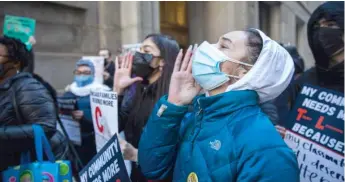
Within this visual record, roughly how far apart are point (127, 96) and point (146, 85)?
6.5 inches

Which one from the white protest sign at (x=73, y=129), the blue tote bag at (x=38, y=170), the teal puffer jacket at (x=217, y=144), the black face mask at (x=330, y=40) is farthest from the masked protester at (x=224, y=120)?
the white protest sign at (x=73, y=129)

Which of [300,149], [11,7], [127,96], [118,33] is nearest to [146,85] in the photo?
[127,96]

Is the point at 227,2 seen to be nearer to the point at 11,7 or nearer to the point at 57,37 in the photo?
the point at 57,37

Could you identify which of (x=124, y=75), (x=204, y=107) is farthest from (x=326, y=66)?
(x=204, y=107)

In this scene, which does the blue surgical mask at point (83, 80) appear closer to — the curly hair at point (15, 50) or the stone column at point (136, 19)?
the curly hair at point (15, 50)

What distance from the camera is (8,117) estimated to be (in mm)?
2600

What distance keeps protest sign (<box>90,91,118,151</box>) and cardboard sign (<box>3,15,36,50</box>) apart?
1.94 m

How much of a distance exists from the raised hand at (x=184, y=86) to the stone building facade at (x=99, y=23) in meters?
5.05

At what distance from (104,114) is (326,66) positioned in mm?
1611

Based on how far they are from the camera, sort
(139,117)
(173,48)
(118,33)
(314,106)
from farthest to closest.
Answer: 1. (118,33)
2. (173,48)
3. (139,117)
4. (314,106)

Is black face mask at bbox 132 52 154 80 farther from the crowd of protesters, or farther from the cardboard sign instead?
the cardboard sign

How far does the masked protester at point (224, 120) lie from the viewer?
59.4 inches

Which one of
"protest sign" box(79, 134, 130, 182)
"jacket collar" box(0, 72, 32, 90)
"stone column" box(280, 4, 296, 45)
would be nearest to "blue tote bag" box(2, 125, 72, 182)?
"protest sign" box(79, 134, 130, 182)

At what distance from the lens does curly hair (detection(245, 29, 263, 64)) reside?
5.65ft
